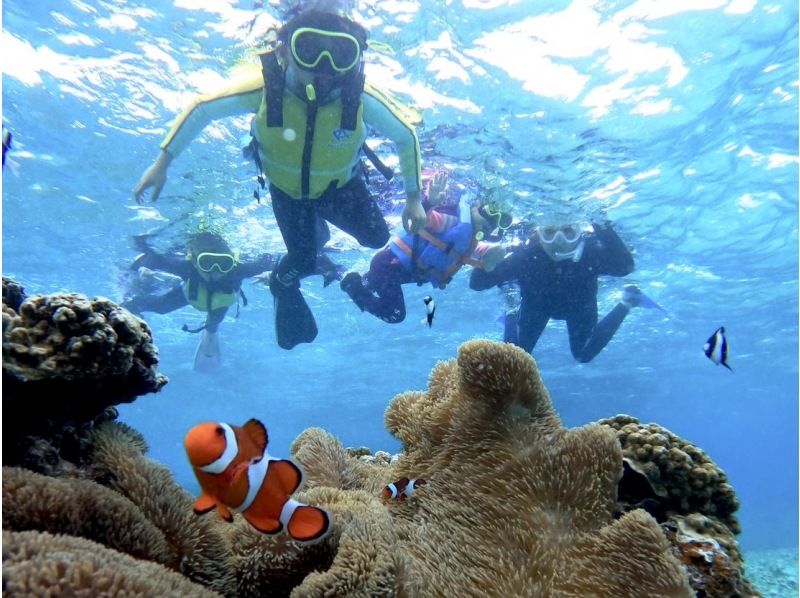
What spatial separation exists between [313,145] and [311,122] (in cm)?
31

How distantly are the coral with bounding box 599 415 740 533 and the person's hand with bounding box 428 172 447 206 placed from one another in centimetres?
835

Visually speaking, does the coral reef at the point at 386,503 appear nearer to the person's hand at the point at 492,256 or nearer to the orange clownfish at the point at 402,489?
the orange clownfish at the point at 402,489

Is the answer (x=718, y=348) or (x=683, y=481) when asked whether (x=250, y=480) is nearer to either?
(x=683, y=481)

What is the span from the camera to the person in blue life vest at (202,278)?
1240 cm

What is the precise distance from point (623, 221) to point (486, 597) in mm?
15538

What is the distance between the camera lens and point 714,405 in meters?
56.4

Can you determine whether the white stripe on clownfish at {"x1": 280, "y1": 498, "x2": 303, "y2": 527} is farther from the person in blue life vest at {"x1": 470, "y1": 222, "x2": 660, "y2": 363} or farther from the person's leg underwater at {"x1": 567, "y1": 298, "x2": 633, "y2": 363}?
the person's leg underwater at {"x1": 567, "y1": 298, "x2": 633, "y2": 363}

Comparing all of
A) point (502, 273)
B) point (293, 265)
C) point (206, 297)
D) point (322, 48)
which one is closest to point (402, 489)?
point (322, 48)

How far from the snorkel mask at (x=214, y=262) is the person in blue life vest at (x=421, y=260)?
14.5ft

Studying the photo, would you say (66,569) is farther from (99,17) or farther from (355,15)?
(99,17)

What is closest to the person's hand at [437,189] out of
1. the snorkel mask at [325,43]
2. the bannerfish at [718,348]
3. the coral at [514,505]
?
the snorkel mask at [325,43]

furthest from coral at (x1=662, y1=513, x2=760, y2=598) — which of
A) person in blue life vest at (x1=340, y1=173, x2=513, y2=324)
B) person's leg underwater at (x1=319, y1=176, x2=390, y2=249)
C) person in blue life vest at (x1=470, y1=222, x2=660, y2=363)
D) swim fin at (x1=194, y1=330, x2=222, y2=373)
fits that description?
swim fin at (x1=194, y1=330, x2=222, y2=373)

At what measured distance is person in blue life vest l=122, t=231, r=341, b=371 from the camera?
12.4m

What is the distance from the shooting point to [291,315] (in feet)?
32.7
